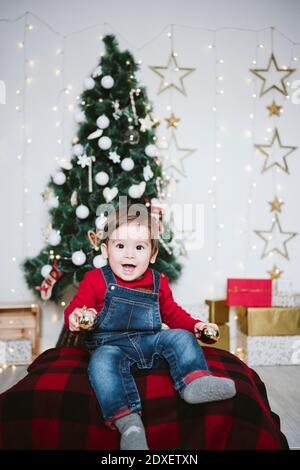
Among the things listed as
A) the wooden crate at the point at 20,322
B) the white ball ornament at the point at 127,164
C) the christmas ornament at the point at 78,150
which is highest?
the christmas ornament at the point at 78,150

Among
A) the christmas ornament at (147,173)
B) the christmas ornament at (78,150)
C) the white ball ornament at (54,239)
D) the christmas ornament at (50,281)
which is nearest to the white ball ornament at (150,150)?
the christmas ornament at (147,173)

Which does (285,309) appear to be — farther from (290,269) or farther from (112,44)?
(112,44)

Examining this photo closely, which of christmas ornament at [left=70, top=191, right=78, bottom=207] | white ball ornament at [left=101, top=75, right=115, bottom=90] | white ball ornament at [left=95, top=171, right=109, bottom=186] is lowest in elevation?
christmas ornament at [left=70, top=191, right=78, bottom=207]

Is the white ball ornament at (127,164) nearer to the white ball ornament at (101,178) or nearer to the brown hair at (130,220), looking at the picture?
the white ball ornament at (101,178)

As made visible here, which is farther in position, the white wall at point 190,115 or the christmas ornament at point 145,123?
the white wall at point 190,115

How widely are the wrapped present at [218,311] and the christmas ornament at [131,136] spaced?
130 centimetres

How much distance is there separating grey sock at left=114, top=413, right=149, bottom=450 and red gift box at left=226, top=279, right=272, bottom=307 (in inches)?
79.9

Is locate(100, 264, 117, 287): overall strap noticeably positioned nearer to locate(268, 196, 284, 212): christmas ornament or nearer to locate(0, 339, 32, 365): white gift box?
locate(0, 339, 32, 365): white gift box

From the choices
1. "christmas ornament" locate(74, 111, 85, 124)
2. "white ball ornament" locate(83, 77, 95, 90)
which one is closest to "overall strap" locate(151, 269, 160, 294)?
"christmas ornament" locate(74, 111, 85, 124)

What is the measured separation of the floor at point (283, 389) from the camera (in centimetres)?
180

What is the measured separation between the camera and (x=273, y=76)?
11.3 ft

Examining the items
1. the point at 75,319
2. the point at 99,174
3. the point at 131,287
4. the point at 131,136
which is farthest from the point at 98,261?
the point at 75,319

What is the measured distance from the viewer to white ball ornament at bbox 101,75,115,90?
283 cm

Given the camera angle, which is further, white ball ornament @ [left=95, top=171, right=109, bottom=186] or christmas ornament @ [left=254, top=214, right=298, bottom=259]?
christmas ornament @ [left=254, top=214, right=298, bottom=259]
